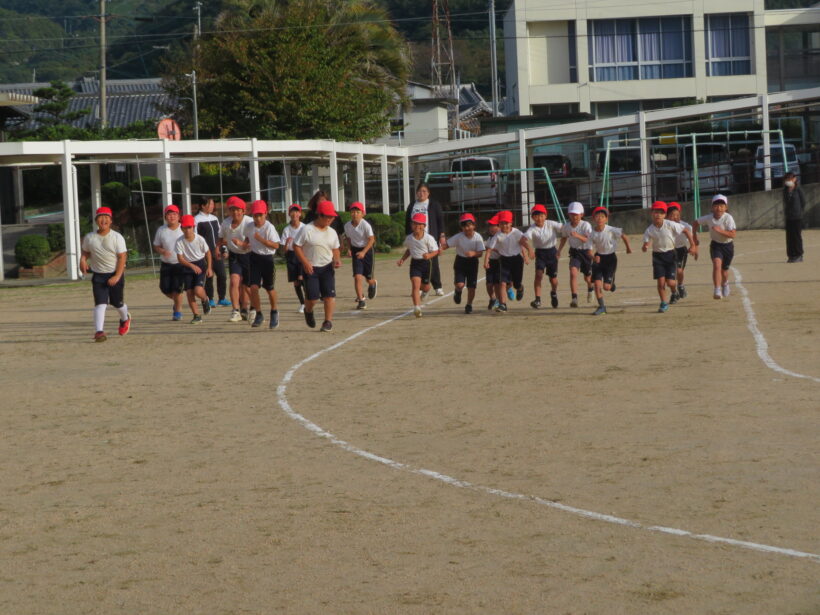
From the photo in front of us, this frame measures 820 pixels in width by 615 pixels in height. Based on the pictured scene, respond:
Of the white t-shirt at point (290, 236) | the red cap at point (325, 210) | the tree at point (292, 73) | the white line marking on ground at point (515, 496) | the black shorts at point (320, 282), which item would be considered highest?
the tree at point (292, 73)

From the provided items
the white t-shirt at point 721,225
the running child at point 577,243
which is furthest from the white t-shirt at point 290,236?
the white t-shirt at point 721,225

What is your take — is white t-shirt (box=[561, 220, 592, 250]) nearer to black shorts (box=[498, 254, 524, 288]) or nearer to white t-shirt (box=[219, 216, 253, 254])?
black shorts (box=[498, 254, 524, 288])

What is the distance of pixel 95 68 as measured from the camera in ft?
286

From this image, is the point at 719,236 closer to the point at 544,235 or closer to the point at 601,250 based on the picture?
the point at 601,250

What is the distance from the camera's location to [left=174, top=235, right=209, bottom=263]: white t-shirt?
17312 millimetres

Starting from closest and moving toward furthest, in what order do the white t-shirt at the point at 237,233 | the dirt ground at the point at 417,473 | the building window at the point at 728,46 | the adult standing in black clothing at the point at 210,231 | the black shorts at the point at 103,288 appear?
1. the dirt ground at the point at 417,473
2. the black shorts at the point at 103,288
3. the white t-shirt at the point at 237,233
4. the adult standing in black clothing at the point at 210,231
5. the building window at the point at 728,46

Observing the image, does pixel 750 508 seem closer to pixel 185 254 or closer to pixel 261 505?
pixel 261 505

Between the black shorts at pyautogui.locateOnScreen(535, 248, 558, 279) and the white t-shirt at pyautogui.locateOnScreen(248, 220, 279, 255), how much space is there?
12.6 ft

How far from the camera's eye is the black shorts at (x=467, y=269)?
700 inches

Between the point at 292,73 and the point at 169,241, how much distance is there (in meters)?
22.5

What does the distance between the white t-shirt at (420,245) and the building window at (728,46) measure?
3912 centimetres

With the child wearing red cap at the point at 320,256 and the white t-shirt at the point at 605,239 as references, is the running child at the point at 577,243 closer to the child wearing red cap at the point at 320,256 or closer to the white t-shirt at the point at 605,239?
the white t-shirt at the point at 605,239

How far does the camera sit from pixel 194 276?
57.2 feet

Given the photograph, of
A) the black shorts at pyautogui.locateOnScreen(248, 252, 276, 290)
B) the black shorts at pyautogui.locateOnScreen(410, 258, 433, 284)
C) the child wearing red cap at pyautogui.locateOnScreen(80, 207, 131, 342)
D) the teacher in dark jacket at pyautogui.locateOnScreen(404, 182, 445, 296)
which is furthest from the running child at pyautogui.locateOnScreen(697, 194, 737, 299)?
the child wearing red cap at pyautogui.locateOnScreen(80, 207, 131, 342)
